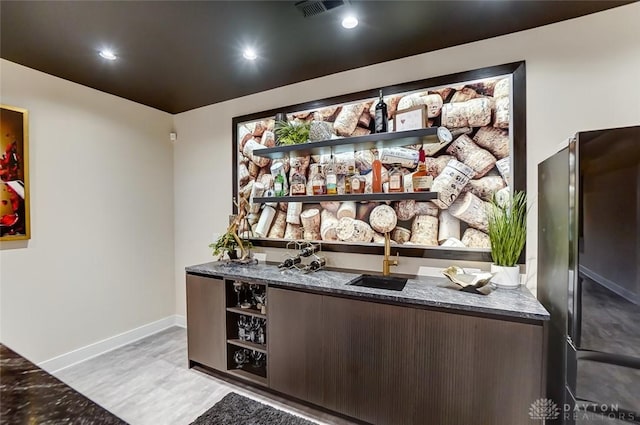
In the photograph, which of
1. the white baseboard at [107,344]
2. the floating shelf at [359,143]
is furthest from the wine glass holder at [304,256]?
the white baseboard at [107,344]

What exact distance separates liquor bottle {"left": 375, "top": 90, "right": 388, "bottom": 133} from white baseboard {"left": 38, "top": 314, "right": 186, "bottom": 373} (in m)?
3.34

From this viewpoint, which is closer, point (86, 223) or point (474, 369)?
point (474, 369)

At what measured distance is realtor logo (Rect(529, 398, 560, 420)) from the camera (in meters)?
1.52

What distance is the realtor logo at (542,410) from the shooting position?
152 centimetres

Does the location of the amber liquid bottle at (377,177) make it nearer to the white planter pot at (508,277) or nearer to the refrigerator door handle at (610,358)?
the white planter pot at (508,277)

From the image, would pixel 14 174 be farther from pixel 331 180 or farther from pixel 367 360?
pixel 367 360

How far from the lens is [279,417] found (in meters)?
1.97

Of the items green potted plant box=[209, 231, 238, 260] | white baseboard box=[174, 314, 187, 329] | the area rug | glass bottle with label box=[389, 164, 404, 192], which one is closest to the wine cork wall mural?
glass bottle with label box=[389, 164, 404, 192]

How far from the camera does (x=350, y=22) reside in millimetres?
1949

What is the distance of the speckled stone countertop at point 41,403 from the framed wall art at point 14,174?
215 cm

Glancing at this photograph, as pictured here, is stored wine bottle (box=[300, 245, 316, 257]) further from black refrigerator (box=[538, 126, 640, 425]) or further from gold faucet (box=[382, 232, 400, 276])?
black refrigerator (box=[538, 126, 640, 425])

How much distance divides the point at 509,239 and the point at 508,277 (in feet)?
0.84

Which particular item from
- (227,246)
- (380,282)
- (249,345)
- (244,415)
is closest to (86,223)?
(227,246)

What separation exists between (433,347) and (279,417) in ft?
3.72
